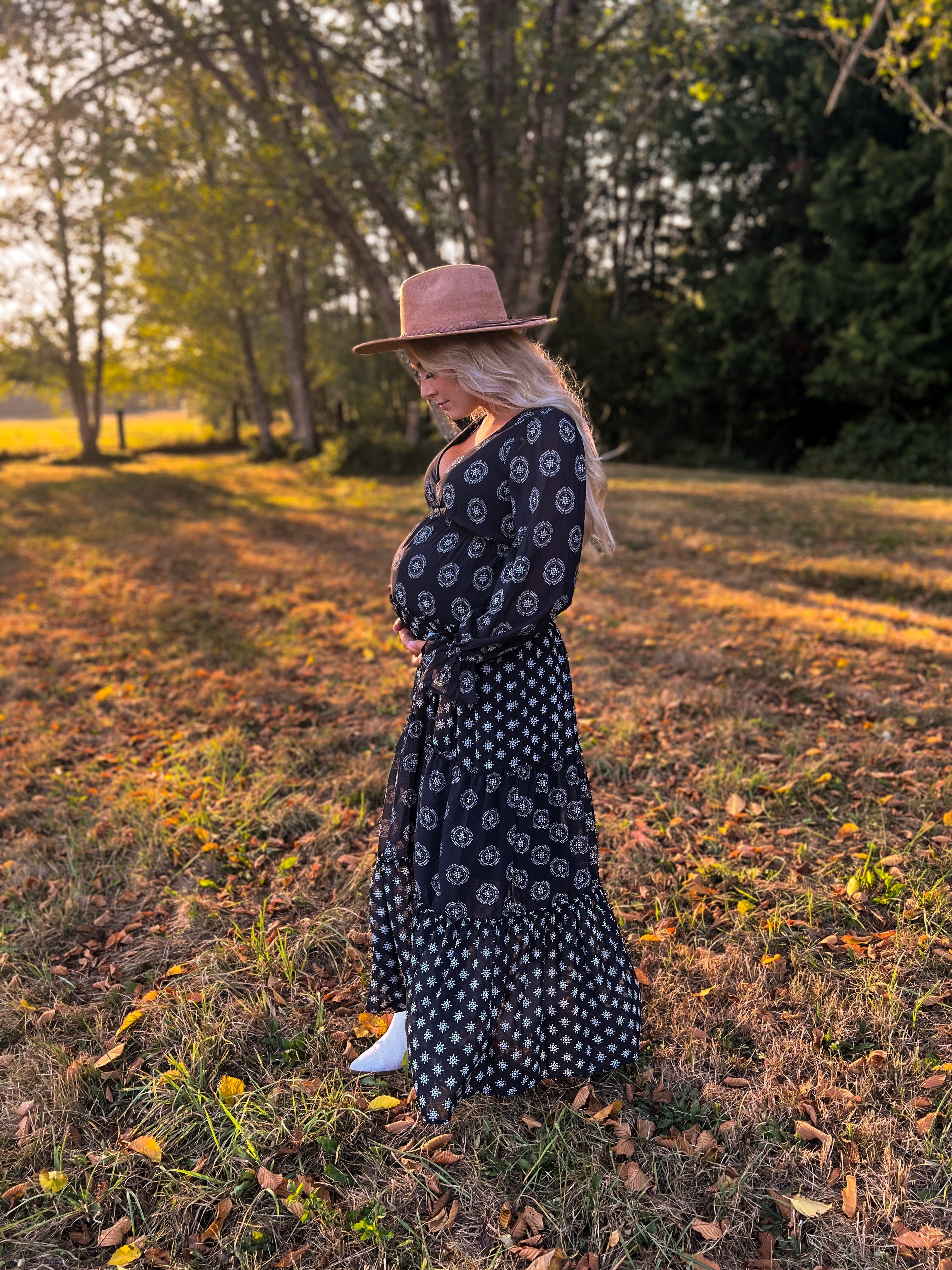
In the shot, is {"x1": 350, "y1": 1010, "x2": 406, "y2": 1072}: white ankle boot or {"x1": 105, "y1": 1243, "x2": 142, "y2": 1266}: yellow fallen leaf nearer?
{"x1": 105, "y1": 1243, "x2": 142, "y2": 1266}: yellow fallen leaf

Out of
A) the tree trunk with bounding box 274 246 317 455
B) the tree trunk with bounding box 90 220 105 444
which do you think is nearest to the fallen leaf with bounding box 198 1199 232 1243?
the tree trunk with bounding box 274 246 317 455

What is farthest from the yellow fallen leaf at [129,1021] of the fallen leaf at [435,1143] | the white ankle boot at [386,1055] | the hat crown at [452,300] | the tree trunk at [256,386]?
the tree trunk at [256,386]

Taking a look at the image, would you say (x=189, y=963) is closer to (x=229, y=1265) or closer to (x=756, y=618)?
(x=229, y=1265)

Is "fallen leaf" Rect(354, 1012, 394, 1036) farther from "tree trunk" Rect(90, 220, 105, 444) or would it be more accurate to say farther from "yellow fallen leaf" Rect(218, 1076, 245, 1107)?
"tree trunk" Rect(90, 220, 105, 444)

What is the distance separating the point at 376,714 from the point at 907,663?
12.0 ft

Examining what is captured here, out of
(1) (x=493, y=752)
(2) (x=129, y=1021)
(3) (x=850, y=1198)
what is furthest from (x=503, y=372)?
(2) (x=129, y=1021)

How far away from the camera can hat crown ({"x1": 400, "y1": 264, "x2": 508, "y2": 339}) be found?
2.20 meters

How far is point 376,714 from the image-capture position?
5.29m

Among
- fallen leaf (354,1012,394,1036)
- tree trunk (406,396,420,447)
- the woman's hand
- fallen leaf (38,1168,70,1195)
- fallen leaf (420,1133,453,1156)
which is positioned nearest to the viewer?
fallen leaf (38,1168,70,1195)

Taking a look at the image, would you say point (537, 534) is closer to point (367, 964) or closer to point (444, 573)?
point (444, 573)

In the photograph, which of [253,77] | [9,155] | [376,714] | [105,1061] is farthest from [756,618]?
[9,155]

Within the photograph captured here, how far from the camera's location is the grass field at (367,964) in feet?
7.06

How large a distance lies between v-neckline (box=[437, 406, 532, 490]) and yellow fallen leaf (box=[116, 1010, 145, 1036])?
2.09m

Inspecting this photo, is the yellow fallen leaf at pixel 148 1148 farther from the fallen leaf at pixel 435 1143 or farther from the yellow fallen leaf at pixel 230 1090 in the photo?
the fallen leaf at pixel 435 1143
